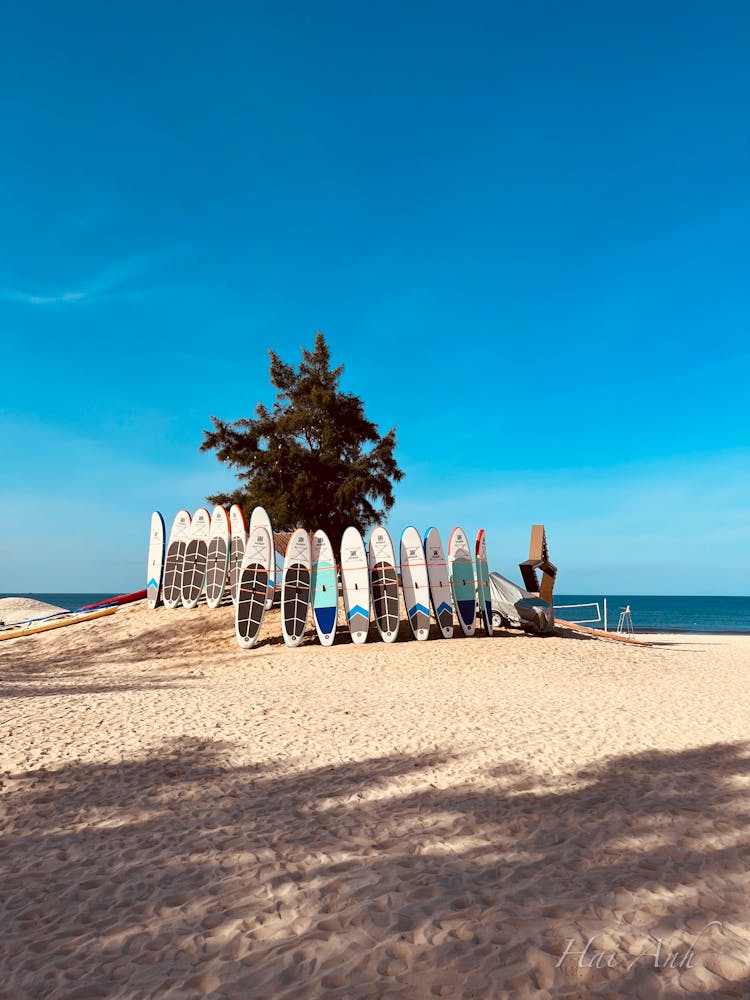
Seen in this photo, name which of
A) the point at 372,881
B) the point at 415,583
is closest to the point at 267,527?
the point at 415,583

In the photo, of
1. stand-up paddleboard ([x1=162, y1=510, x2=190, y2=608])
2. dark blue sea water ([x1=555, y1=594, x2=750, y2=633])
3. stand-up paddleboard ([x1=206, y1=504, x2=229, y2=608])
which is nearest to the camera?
stand-up paddleboard ([x1=206, y1=504, x2=229, y2=608])

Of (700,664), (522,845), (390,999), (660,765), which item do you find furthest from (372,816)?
(700,664)

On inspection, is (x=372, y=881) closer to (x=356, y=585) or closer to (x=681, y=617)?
(x=356, y=585)

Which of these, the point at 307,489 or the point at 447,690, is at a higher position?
the point at 307,489

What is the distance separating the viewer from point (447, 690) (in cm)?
1055

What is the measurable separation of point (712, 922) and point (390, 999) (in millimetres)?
1864

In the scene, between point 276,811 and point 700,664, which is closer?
point 276,811

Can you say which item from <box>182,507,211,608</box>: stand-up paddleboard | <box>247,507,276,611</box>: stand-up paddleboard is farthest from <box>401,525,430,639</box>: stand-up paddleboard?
<box>182,507,211,608</box>: stand-up paddleboard

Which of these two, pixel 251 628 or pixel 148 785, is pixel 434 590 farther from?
pixel 148 785

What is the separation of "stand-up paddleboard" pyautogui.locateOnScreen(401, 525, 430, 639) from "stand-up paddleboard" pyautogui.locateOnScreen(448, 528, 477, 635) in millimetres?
958

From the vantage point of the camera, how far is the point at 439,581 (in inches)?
681

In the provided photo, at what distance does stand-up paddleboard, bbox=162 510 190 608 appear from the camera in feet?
68.2

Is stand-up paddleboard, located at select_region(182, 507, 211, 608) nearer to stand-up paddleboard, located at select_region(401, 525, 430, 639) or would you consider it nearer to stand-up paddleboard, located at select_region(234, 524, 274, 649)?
stand-up paddleboard, located at select_region(234, 524, 274, 649)

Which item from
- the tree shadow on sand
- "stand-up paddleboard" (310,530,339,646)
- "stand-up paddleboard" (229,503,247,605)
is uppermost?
"stand-up paddleboard" (229,503,247,605)
